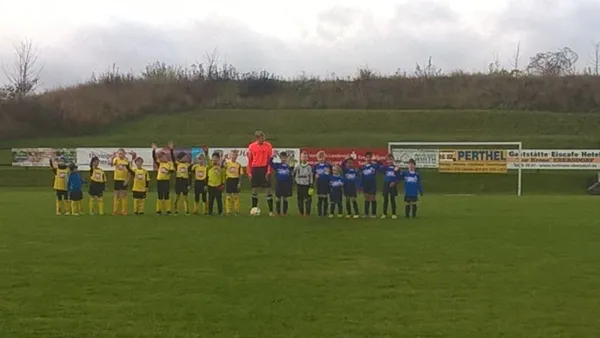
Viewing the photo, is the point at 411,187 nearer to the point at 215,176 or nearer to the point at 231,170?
the point at 231,170

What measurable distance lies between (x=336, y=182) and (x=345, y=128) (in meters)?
43.7

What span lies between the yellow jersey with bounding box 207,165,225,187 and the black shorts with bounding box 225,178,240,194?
0.17 m

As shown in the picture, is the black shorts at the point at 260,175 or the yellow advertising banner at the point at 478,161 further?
the yellow advertising banner at the point at 478,161

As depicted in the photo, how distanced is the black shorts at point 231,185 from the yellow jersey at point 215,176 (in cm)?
17

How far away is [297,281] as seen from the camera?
10.9 meters

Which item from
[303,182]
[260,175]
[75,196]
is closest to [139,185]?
[75,196]

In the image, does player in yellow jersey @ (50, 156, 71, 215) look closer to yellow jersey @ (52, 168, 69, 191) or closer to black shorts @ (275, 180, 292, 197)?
yellow jersey @ (52, 168, 69, 191)

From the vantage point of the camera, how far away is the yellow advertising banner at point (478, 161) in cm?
4356

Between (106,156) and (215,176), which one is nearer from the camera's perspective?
(215,176)

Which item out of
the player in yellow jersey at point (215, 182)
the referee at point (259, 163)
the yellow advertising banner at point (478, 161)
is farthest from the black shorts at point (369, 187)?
the yellow advertising banner at point (478, 161)

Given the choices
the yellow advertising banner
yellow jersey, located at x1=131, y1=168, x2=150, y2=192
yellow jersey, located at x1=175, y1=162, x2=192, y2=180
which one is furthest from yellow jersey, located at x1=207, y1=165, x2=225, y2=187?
the yellow advertising banner

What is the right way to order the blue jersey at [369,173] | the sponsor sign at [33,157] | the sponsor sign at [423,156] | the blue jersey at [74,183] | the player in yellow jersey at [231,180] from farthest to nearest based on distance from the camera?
the sponsor sign at [33,157] < the sponsor sign at [423,156] < the blue jersey at [74,183] < the player in yellow jersey at [231,180] < the blue jersey at [369,173]

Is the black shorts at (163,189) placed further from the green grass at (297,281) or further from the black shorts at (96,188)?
the green grass at (297,281)

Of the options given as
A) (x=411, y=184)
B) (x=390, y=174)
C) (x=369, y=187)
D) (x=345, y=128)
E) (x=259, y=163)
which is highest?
(x=345, y=128)
